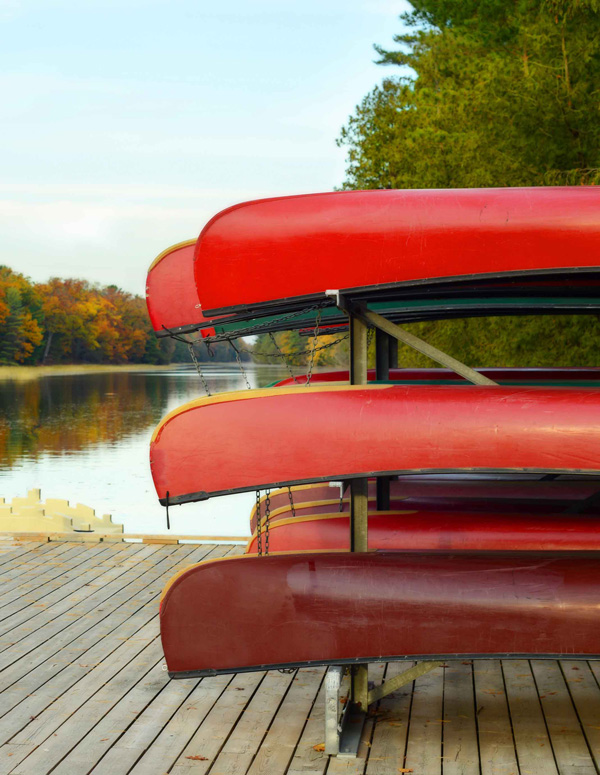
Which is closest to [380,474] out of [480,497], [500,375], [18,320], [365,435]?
[365,435]

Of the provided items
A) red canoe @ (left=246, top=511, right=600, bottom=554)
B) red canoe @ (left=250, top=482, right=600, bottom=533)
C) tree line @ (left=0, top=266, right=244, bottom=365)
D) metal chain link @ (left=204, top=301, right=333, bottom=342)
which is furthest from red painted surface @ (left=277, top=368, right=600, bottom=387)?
tree line @ (left=0, top=266, right=244, bottom=365)

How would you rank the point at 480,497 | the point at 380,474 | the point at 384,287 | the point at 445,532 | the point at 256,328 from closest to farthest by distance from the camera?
the point at 380,474 → the point at 384,287 → the point at 445,532 → the point at 256,328 → the point at 480,497

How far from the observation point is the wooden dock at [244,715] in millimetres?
3754

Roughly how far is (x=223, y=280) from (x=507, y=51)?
2015 cm

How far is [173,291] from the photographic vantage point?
4574 millimetres

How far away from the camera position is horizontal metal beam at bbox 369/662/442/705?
13.2 feet

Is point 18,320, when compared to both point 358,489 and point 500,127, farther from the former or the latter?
point 358,489

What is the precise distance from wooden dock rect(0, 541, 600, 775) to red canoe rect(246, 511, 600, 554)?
2.07ft

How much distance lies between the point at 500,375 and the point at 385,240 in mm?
2123

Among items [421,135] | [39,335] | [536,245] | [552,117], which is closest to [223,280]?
[536,245]

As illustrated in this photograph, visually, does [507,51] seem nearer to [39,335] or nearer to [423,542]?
[423,542]

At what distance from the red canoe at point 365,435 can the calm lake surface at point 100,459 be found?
10.0 meters

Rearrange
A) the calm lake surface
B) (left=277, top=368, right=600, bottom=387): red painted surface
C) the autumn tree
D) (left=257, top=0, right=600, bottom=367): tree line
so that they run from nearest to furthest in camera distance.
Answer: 1. (left=277, top=368, right=600, bottom=387): red painted surface
2. (left=257, top=0, right=600, bottom=367): tree line
3. the calm lake surface
4. the autumn tree

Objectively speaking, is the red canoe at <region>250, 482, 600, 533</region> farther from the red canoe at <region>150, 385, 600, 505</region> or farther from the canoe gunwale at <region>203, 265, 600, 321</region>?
the canoe gunwale at <region>203, 265, 600, 321</region>
